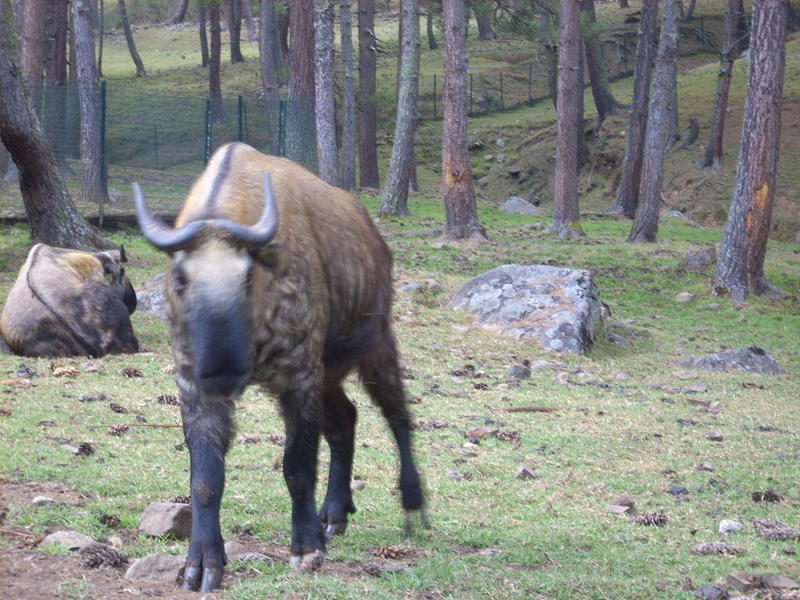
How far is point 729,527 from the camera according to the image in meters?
6.03

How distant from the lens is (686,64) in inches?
1788

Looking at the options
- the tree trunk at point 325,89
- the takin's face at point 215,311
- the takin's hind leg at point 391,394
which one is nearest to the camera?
the takin's face at point 215,311

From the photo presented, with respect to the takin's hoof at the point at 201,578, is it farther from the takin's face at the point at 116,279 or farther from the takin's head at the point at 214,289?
the takin's face at the point at 116,279

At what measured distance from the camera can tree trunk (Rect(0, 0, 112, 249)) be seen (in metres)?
11.7

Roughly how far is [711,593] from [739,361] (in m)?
7.38

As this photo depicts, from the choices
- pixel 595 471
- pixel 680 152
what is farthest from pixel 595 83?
pixel 595 471

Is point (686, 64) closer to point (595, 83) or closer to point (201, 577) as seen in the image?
point (595, 83)

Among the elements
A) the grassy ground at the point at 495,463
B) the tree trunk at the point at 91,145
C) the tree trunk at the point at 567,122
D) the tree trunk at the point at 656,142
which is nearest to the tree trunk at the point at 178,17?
the tree trunk at the point at 567,122

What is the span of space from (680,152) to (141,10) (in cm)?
4348

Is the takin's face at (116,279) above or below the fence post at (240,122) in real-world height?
above

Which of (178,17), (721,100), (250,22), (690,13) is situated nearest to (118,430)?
(721,100)

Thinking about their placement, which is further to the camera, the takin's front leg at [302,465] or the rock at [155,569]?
the takin's front leg at [302,465]

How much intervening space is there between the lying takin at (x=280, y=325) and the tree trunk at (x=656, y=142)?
1500 centimetres

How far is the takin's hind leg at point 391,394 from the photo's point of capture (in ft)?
18.9
